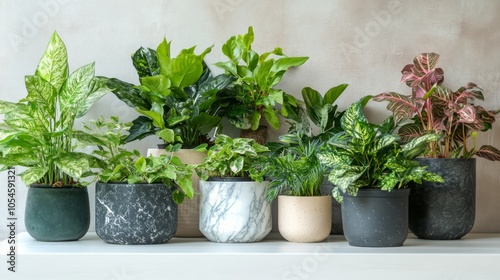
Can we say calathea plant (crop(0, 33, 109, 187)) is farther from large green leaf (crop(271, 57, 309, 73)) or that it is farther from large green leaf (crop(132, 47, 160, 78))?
large green leaf (crop(271, 57, 309, 73))

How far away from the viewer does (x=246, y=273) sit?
1.70 meters

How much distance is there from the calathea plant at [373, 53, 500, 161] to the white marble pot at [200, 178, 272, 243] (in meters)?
0.50

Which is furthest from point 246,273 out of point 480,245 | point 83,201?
point 480,245

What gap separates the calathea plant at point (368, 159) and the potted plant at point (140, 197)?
1.43 ft

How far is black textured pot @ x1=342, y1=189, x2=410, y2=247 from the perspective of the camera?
5.99 feet

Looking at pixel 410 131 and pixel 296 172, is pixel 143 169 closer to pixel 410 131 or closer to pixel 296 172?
pixel 296 172

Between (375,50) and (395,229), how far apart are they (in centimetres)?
72

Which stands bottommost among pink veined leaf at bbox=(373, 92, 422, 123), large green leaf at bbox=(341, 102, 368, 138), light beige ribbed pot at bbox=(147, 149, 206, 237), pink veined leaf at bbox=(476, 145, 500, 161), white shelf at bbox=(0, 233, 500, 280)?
white shelf at bbox=(0, 233, 500, 280)

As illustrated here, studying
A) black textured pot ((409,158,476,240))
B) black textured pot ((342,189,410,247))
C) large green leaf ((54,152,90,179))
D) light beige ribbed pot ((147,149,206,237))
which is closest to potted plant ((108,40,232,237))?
light beige ribbed pot ((147,149,206,237))

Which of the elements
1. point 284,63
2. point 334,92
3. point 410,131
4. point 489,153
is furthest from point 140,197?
point 489,153

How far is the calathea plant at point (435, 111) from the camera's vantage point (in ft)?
6.48

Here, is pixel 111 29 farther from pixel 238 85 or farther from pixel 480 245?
pixel 480 245

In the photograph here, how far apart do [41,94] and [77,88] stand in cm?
11

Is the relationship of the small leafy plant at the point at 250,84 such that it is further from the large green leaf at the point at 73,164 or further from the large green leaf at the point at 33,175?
the large green leaf at the point at 33,175
